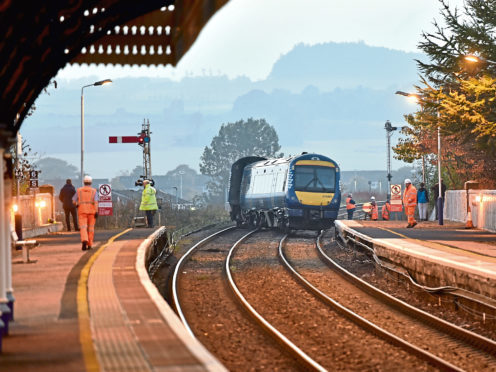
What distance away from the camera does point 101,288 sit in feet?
45.2

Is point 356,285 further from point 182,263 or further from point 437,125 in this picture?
point 437,125

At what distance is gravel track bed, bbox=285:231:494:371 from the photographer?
11.3m

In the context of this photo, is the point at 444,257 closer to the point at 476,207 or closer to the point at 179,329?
the point at 179,329

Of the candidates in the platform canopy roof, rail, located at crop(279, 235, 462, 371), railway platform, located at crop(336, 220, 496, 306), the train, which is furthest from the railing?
the platform canopy roof

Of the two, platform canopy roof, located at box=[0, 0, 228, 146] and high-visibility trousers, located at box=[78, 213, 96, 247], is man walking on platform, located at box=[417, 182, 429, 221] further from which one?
platform canopy roof, located at box=[0, 0, 228, 146]

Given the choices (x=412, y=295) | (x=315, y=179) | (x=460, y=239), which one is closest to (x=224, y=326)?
(x=412, y=295)

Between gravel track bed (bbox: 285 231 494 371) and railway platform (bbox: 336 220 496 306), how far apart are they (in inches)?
47.2

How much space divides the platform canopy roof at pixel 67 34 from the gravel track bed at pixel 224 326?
12.9 ft

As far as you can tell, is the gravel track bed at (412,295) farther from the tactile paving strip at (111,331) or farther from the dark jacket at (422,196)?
the dark jacket at (422,196)

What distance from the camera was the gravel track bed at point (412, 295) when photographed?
1409 centimetres

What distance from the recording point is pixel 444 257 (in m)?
18.2

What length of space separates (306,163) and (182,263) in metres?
12.2

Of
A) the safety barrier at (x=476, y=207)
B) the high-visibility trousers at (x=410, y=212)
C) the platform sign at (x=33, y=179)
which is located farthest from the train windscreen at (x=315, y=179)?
the platform sign at (x=33, y=179)

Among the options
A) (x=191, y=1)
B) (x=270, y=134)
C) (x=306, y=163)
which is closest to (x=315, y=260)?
(x=306, y=163)
